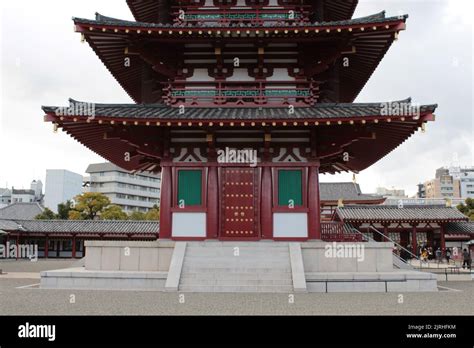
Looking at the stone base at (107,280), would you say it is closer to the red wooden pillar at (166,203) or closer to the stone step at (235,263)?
the stone step at (235,263)

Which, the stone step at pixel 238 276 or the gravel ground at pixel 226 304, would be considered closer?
the gravel ground at pixel 226 304

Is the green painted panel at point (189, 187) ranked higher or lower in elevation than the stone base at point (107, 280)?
higher

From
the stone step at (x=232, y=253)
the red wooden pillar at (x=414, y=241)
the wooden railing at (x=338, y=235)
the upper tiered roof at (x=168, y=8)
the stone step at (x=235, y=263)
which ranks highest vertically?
the upper tiered roof at (x=168, y=8)

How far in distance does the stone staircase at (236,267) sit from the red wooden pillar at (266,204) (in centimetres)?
65

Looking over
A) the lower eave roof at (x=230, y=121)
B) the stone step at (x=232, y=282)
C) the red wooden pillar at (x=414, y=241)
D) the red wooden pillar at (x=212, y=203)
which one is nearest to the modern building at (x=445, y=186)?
the red wooden pillar at (x=414, y=241)

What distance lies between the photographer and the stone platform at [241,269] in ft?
53.2

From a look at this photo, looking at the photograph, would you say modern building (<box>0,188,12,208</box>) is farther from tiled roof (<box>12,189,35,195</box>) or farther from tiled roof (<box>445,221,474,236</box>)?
tiled roof (<box>445,221,474,236</box>)

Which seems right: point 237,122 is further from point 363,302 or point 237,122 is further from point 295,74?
point 363,302

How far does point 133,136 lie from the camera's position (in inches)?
741

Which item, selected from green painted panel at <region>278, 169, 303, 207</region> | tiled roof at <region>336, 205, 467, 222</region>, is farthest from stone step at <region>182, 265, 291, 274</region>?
tiled roof at <region>336, 205, 467, 222</region>

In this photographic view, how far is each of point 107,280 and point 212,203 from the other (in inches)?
215

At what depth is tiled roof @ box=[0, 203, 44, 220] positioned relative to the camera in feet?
250

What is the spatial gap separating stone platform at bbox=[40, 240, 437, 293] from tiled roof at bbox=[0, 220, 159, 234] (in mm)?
36712
